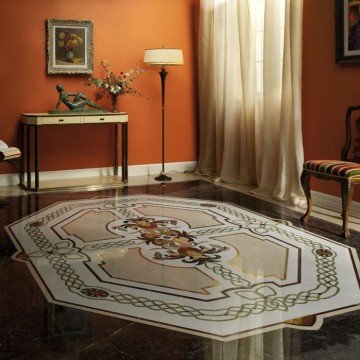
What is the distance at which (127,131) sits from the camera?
6059 mm

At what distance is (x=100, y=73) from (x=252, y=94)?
182 cm

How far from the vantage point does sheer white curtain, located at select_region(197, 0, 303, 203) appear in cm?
478

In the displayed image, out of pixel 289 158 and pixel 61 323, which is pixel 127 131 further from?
pixel 61 323

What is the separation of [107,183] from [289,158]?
202 cm

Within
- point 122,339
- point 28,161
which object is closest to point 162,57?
point 28,161

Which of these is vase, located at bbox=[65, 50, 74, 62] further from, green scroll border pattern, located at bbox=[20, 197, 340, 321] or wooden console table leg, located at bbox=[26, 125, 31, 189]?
green scroll border pattern, located at bbox=[20, 197, 340, 321]

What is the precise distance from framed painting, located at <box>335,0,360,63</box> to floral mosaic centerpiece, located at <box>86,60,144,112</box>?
2559mm

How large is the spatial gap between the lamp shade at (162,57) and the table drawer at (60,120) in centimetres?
105

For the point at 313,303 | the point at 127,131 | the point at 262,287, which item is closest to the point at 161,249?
the point at 262,287

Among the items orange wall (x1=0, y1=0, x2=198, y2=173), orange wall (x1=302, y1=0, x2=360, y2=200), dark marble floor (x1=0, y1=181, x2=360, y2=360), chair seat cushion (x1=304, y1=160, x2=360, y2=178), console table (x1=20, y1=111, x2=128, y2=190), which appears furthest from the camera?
orange wall (x1=0, y1=0, x2=198, y2=173)

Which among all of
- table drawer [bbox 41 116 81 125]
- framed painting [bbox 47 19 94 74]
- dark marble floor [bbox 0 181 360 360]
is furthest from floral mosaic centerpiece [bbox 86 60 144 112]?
dark marble floor [bbox 0 181 360 360]

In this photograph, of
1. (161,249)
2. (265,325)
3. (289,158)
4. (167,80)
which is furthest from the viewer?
(167,80)

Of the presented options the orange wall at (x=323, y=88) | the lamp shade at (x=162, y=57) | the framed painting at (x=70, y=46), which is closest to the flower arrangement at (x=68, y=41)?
the framed painting at (x=70, y=46)

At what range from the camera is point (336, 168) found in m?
3.74
